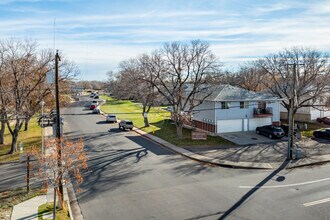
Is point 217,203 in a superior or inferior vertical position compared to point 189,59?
inferior

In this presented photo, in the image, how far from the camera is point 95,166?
78.2 feet

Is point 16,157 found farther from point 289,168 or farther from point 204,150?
point 289,168

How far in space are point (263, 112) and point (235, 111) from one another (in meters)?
4.46

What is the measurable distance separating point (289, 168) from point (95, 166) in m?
15.1

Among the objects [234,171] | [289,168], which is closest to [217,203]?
[234,171]

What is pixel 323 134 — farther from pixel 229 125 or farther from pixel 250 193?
pixel 250 193

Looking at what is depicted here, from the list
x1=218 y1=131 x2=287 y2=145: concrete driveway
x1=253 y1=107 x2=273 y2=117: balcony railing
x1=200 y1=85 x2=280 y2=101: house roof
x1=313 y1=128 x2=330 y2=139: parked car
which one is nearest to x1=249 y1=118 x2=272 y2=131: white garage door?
x1=253 y1=107 x2=273 y2=117: balcony railing

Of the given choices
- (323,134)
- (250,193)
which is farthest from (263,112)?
(250,193)

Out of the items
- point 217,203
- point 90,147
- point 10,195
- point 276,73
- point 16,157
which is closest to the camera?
point 217,203

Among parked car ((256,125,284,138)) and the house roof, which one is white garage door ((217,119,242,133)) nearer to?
parked car ((256,125,284,138))

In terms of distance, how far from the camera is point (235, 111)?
1517 inches

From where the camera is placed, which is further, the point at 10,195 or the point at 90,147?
the point at 90,147

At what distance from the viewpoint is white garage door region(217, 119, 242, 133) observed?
124ft

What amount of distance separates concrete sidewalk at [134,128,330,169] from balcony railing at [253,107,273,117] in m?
6.52
